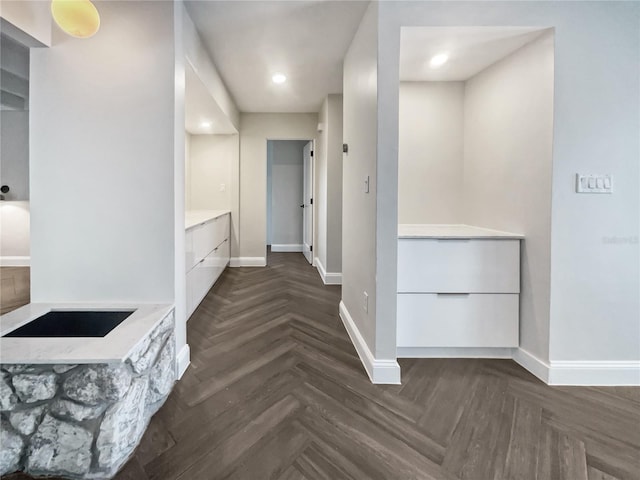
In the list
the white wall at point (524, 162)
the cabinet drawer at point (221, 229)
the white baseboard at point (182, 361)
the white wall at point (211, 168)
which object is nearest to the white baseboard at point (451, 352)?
the white wall at point (524, 162)

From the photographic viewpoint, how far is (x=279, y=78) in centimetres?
375

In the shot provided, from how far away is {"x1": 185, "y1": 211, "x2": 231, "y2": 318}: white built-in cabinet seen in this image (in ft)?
9.51

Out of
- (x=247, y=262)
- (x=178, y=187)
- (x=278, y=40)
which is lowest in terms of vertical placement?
(x=247, y=262)

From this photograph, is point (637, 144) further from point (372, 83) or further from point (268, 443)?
point (268, 443)

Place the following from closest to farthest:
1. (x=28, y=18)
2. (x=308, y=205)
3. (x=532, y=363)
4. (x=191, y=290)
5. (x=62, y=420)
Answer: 1. (x=62, y=420)
2. (x=28, y=18)
3. (x=532, y=363)
4. (x=191, y=290)
5. (x=308, y=205)

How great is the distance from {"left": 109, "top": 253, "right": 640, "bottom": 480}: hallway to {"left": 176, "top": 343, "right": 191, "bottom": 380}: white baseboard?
5 cm

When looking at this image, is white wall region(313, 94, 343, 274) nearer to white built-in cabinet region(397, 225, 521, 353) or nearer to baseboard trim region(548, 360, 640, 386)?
white built-in cabinet region(397, 225, 521, 353)

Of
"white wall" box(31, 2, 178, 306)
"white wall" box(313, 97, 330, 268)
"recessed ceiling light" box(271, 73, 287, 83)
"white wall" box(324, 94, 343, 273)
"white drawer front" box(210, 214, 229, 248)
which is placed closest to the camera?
"white wall" box(31, 2, 178, 306)

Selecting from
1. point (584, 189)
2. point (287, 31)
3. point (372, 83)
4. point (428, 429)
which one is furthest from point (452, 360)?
point (287, 31)

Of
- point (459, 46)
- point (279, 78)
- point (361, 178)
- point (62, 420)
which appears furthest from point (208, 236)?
point (459, 46)

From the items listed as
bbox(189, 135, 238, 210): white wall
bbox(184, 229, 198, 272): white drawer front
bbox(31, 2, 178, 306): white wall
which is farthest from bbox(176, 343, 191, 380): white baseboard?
bbox(189, 135, 238, 210): white wall

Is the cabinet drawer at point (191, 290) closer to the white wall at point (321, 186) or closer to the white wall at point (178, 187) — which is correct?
the white wall at point (178, 187)

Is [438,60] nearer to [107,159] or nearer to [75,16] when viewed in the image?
[75,16]

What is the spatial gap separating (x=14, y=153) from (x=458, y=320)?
154 inches
